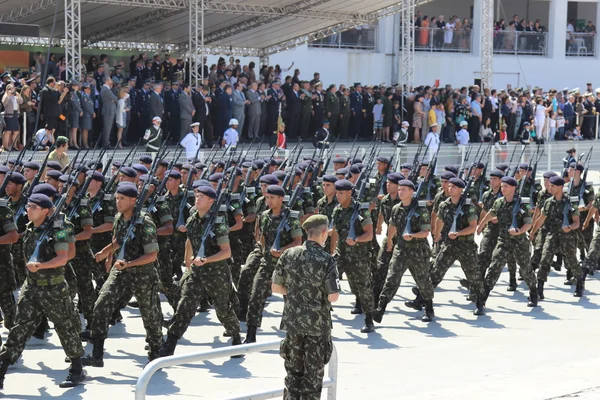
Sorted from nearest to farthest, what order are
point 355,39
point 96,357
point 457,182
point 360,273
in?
point 96,357, point 360,273, point 457,182, point 355,39

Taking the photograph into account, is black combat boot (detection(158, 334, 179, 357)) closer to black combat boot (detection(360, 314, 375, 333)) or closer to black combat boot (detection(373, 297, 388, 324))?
black combat boot (detection(360, 314, 375, 333))

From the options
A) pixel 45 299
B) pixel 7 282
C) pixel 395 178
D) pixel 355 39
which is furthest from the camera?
pixel 355 39

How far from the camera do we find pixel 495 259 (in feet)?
43.6

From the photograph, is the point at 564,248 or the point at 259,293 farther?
the point at 564,248

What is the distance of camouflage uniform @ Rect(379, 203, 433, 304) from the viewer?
39.9ft

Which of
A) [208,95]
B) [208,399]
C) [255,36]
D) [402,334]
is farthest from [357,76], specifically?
[208,399]

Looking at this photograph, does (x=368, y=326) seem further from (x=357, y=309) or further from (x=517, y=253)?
(x=517, y=253)

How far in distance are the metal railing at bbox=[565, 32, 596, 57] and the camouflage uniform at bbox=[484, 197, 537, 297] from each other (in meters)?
30.0

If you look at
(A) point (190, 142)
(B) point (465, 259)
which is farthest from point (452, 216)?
(A) point (190, 142)

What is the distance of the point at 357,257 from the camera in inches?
466

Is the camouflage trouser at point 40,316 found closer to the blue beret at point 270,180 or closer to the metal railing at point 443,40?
the blue beret at point 270,180

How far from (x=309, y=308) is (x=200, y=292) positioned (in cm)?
245

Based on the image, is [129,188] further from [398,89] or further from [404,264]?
[398,89]

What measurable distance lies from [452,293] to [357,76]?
23.0 meters
